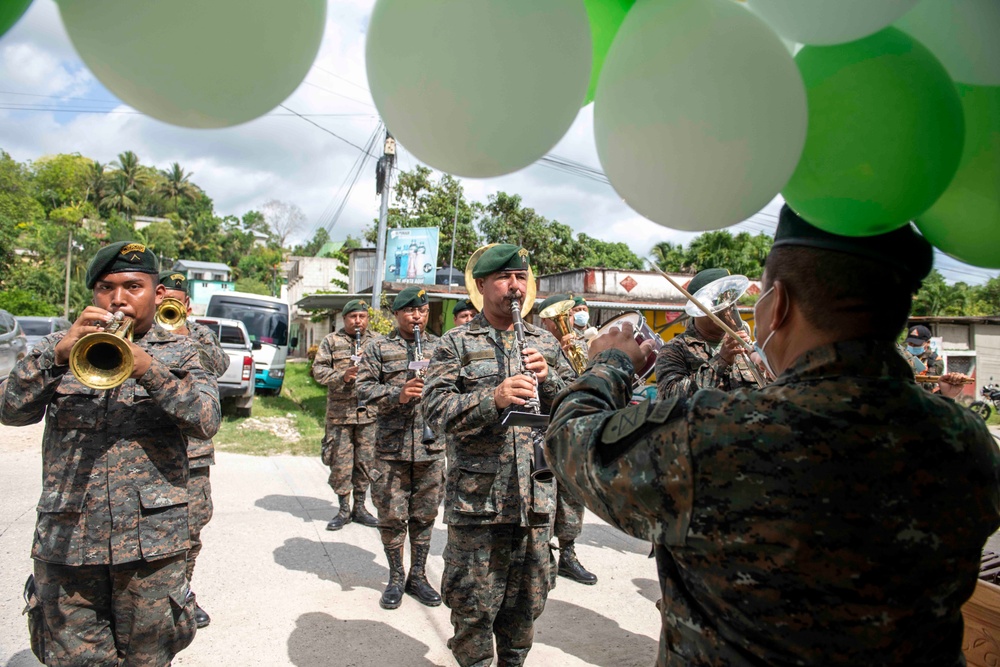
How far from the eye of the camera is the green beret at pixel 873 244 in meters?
1.31

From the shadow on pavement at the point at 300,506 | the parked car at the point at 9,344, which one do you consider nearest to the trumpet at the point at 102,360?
the shadow on pavement at the point at 300,506

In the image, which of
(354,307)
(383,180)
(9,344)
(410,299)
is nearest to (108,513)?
(410,299)

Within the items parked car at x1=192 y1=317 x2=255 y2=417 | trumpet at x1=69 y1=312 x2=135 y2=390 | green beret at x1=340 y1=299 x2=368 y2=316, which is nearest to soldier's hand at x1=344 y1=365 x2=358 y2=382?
green beret at x1=340 y1=299 x2=368 y2=316

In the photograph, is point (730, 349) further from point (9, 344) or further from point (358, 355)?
point (9, 344)

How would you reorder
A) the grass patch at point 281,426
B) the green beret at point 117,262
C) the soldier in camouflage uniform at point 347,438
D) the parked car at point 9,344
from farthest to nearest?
the parked car at point 9,344, the grass patch at point 281,426, the soldier in camouflage uniform at point 347,438, the green beret at point 117,262

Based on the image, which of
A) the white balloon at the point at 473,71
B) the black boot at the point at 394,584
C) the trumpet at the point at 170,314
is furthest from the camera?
the trumpet at the point at 170,314

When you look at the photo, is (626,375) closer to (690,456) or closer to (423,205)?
(690,456)

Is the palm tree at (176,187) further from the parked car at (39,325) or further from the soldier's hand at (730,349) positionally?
the soldier's hand at (730,349)

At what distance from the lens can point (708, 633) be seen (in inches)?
49.1

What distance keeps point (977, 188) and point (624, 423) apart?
39.9 inches

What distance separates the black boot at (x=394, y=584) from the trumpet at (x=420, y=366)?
86 cm

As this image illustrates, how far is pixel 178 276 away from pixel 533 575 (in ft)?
13.4

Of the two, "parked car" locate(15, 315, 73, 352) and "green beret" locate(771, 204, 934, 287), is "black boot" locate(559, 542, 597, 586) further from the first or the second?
"parked car" locate(15, 315, 73, 352)

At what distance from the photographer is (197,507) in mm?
3959
